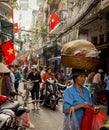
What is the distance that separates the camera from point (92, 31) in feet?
76.1

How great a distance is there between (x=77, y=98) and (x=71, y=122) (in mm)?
332

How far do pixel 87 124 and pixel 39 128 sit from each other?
17.6 ft

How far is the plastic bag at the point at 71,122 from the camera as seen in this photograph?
4840mm

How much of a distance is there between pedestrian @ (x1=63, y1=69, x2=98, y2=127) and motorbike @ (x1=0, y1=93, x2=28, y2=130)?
2.44m

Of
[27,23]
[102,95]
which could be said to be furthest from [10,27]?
[27,23]

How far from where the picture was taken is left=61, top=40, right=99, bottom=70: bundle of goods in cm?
530

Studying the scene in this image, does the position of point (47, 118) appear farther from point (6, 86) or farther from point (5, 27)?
point (5, 27)

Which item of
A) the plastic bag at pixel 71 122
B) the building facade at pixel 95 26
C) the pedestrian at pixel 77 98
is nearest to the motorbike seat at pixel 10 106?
the pedestrian at pixel 77 98

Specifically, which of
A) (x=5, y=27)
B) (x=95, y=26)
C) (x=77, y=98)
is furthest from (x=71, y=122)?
(x=5, y=27)

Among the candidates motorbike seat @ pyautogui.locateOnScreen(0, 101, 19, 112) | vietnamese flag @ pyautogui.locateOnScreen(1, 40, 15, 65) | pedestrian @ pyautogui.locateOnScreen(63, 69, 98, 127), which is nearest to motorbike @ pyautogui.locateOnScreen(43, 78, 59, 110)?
vietnamese flag @ pyautogui.locateOnScreen(1, 40, 15, 65)

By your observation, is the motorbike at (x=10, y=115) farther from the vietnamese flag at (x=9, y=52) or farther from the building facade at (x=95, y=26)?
the vietnamese flag at (x=9, y=52)

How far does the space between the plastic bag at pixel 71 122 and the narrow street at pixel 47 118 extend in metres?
4.75

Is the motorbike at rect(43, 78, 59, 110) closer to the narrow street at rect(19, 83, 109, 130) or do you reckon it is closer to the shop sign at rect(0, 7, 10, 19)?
the narrow street at rect(19, 83, 109, 130)

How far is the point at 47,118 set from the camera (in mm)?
12086
